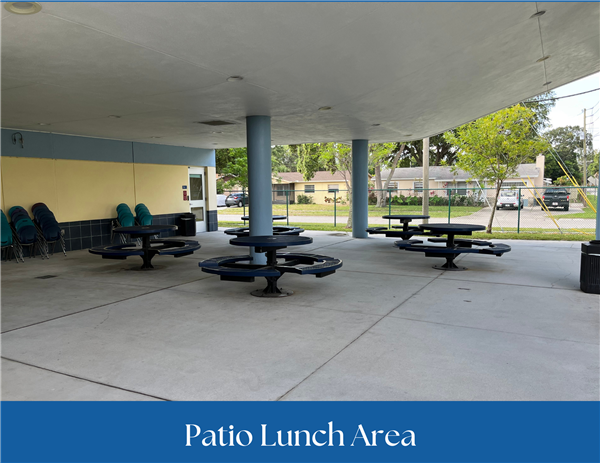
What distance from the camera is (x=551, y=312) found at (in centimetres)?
567

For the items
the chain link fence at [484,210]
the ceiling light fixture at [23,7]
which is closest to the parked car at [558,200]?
the chain link fence at [484,210]

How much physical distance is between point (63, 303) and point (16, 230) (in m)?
5.38

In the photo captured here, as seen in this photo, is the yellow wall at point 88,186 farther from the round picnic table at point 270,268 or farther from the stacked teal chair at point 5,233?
the round picnic table at point 270,268

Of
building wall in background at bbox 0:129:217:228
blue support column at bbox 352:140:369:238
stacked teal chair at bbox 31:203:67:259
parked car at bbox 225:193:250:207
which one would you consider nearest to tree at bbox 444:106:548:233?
blue support column at bbox 352:140:369:238

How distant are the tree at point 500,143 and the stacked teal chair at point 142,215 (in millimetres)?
11315

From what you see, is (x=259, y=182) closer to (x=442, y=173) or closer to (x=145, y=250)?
(x=145, y=250)

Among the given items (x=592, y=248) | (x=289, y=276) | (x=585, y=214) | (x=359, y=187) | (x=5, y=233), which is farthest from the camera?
(x=585, y=214)

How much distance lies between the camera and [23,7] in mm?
3748

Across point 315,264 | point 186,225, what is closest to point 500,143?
point 315,264

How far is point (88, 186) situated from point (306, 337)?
1057cm

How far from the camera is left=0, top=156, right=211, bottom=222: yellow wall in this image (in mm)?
11023

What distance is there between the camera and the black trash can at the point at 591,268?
21.6 ft
